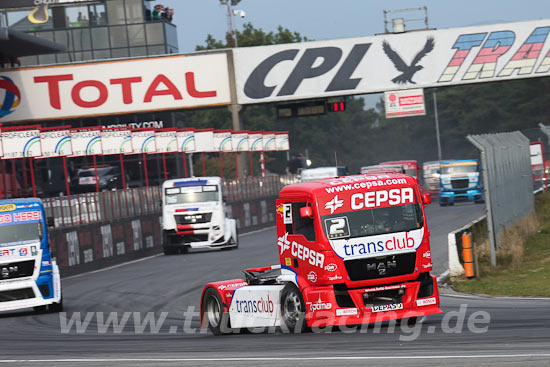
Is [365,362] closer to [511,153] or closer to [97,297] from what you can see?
[97,297]

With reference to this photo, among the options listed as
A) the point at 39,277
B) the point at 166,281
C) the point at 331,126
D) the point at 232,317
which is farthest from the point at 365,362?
the point at 331,126

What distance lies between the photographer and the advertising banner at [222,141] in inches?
1916

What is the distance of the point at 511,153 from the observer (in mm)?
27156

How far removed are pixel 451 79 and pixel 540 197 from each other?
16.1m

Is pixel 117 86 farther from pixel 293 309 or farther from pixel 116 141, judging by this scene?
pixel 293 309

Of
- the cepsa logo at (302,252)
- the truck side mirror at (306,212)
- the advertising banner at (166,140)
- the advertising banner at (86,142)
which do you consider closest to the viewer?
the cepsa logo at (302,252)

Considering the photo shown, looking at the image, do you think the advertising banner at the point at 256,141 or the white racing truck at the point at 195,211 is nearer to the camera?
the white racing truck at the point at 195,211

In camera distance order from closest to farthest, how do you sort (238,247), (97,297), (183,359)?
(183,359) < (97,297) < (238,247)

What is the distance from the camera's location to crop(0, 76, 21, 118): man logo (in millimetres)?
Answer: 53062

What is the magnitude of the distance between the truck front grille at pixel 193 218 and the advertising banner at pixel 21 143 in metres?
5.16

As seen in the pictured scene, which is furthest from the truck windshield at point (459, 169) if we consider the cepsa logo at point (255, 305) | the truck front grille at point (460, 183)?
the cepsa logo at point (255, 305)

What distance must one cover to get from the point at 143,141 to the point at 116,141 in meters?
3.06

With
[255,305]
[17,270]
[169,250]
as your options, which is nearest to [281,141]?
[169,250]

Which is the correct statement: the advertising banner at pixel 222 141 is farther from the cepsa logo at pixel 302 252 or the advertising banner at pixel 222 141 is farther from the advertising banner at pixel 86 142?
the cepsa logo at pixel 302 252
